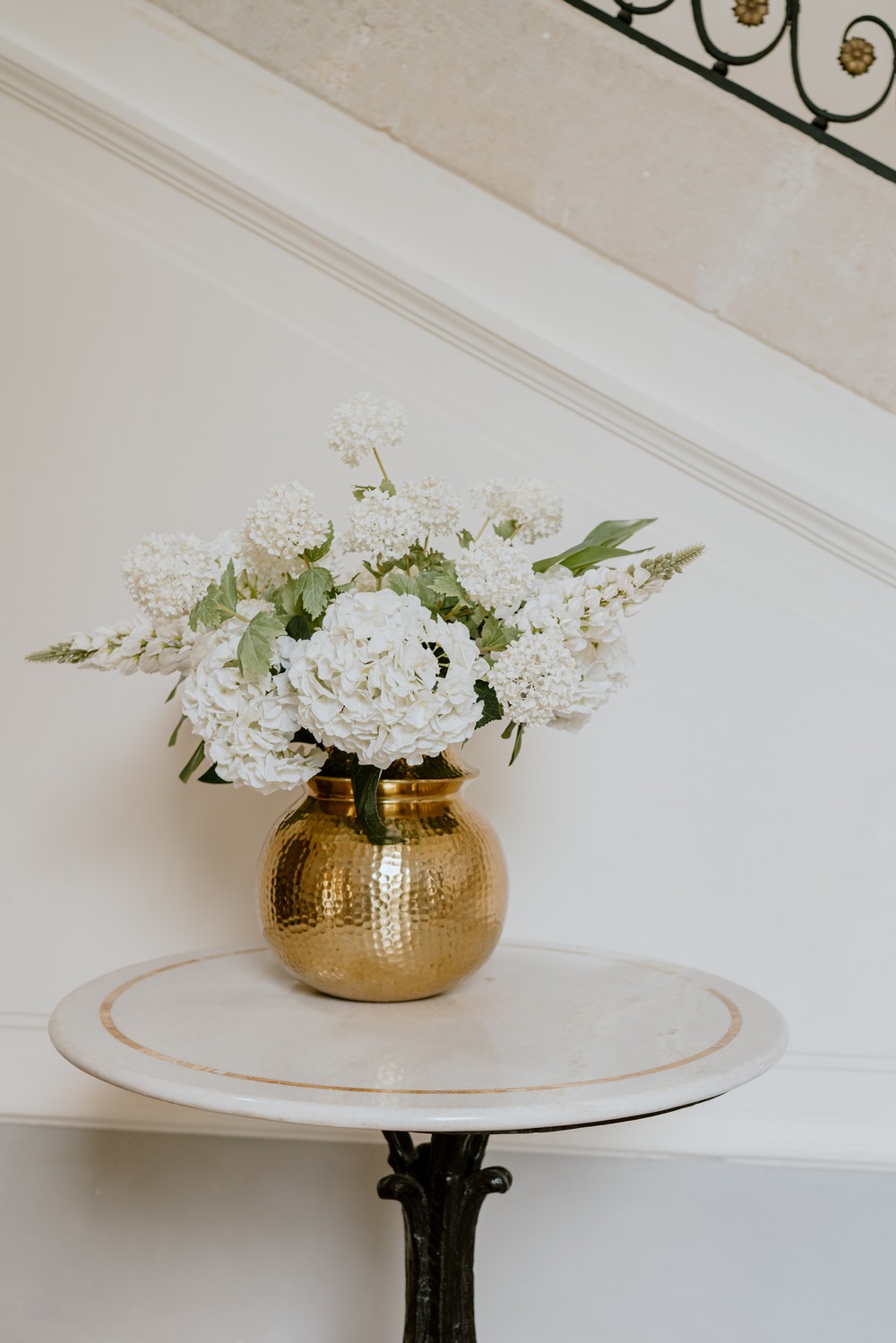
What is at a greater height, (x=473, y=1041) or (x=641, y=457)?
(x=641, y=457)

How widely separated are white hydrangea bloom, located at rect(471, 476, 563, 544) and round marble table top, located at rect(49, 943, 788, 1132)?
56 centimetres

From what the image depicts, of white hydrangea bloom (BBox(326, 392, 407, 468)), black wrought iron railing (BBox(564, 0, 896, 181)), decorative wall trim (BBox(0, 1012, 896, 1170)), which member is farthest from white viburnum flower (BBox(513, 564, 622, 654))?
black wrought iron railing (BBox(564, 0, 896, 181))

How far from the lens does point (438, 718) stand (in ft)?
3.55

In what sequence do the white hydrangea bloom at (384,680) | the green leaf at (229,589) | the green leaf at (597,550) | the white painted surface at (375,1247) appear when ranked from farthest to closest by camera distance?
the white painted surface at (375,1247), the green leaf at (597,550), the green leaf at (229,589), the white hydrangea bloom at (384,680)

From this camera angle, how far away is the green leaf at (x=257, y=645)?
111cm

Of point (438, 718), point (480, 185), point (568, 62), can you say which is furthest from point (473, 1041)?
point (568, 62)

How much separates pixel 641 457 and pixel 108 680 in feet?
3.24

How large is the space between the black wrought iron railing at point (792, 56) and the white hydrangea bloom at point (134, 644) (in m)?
1.36

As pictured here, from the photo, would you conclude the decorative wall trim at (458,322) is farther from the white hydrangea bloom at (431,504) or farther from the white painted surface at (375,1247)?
the white painted surface at (375,1247)

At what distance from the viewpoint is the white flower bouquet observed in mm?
1075

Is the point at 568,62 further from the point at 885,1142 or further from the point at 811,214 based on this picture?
the point at 885,1142

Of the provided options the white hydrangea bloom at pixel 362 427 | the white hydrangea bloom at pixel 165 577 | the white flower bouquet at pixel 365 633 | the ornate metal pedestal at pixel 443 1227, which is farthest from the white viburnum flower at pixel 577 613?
the ornate metal pedestal at pixel 443 1227

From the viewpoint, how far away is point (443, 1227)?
4.19 ft

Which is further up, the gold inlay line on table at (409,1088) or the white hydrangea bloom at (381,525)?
the white hydrangea bloom at (381,525)
